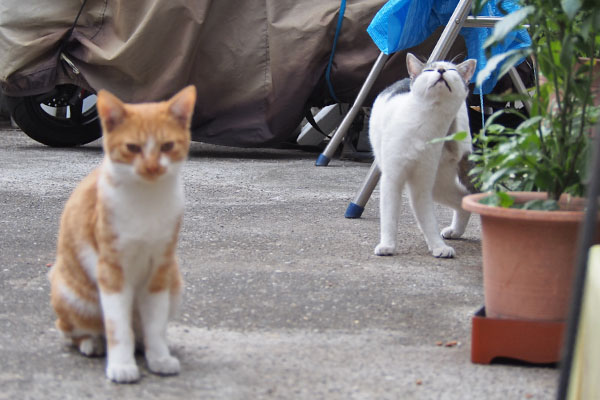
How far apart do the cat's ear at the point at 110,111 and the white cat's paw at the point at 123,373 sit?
53 centimetres

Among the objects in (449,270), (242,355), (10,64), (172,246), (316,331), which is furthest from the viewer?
(10,64)

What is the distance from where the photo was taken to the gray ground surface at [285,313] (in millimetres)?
1722

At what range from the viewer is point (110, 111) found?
1.65 metres

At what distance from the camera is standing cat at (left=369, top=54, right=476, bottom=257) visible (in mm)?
2943

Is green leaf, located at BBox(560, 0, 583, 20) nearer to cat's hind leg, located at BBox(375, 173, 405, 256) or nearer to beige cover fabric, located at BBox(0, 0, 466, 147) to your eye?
cat's hind leg, located at BBox(375, 173, 405, 256)

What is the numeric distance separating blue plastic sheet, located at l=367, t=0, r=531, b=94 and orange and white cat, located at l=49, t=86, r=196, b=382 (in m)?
2.29

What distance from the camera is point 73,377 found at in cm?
174

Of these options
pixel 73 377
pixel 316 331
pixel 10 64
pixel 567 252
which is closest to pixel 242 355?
pixel 316 331

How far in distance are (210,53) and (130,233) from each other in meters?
4.26

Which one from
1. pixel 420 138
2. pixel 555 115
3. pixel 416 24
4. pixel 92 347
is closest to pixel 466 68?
pixel 420 138

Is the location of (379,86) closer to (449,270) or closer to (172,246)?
(449,270)

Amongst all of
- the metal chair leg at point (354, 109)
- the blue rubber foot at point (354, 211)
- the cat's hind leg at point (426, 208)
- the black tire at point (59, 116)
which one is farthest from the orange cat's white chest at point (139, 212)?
the black tire at point (59, 116)

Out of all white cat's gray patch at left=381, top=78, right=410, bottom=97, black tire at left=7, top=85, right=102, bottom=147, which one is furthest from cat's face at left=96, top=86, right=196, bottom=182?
black tire at left=7, top=85, right=102, bottom=147

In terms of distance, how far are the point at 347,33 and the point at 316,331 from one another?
387 centimetres
